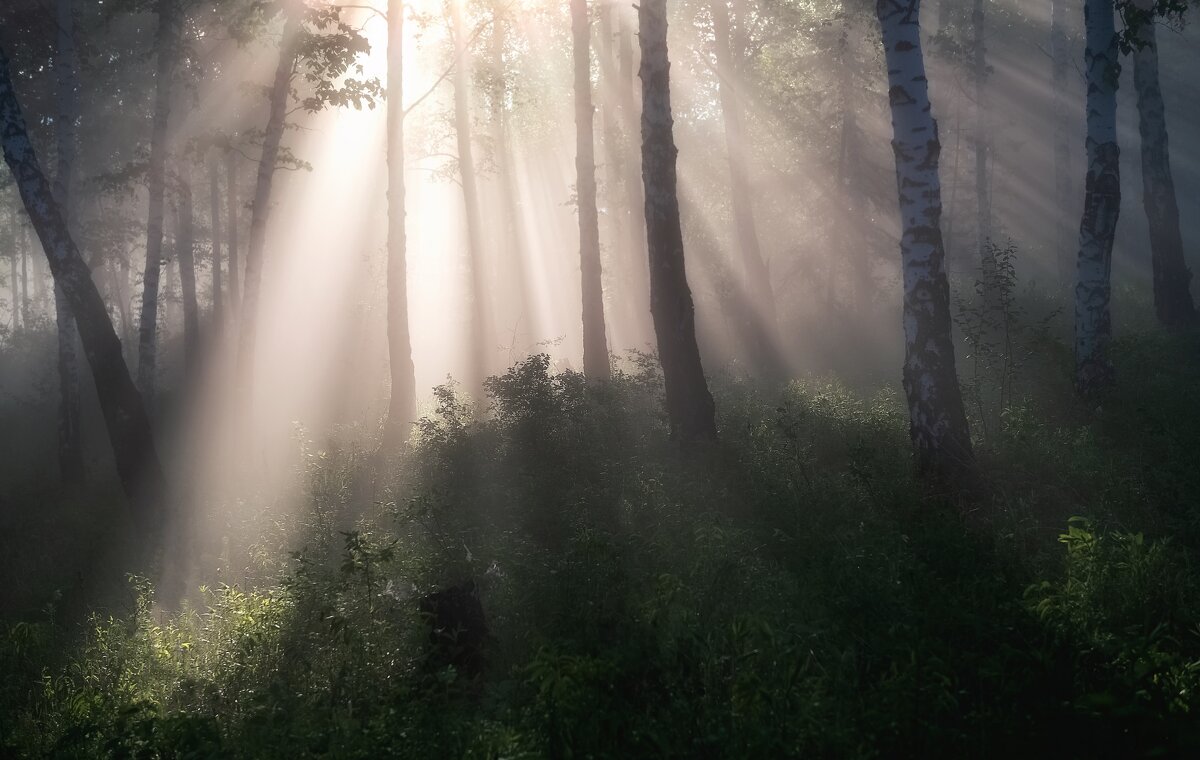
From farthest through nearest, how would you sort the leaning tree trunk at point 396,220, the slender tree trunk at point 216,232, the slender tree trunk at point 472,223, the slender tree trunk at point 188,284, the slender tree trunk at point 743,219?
the slender tree trunk at point 216,232, the slender tree trunk at point 472,223, the slender tree trunk at point 188,284, the slender tree trunk at point 743,219, the leaning tree trunk at point 396,220

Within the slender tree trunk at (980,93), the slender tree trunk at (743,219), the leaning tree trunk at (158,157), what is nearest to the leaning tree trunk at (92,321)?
the leaning tree trunk at (158,157)

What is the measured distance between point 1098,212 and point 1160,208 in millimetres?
6910

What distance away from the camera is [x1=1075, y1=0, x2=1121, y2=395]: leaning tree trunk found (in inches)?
490

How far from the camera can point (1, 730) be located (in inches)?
256

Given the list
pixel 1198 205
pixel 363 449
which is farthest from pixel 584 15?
pixel 1198 205

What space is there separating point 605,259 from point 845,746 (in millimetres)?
32565

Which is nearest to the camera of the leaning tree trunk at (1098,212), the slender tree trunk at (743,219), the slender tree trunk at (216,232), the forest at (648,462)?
the forest at (648,462)

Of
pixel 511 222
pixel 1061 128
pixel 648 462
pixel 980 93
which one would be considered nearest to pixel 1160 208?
pixel 980 93

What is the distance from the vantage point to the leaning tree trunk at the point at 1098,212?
1245 cm

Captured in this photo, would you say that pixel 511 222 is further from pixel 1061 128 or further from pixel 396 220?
pixel 1061 128

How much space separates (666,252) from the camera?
1162cm

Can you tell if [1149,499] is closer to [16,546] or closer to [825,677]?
[825,677]

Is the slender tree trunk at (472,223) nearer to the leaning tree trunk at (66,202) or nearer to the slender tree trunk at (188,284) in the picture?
the slender tree trunk at (188,284)

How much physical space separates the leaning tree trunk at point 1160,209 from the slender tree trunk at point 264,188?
55.5 feet
